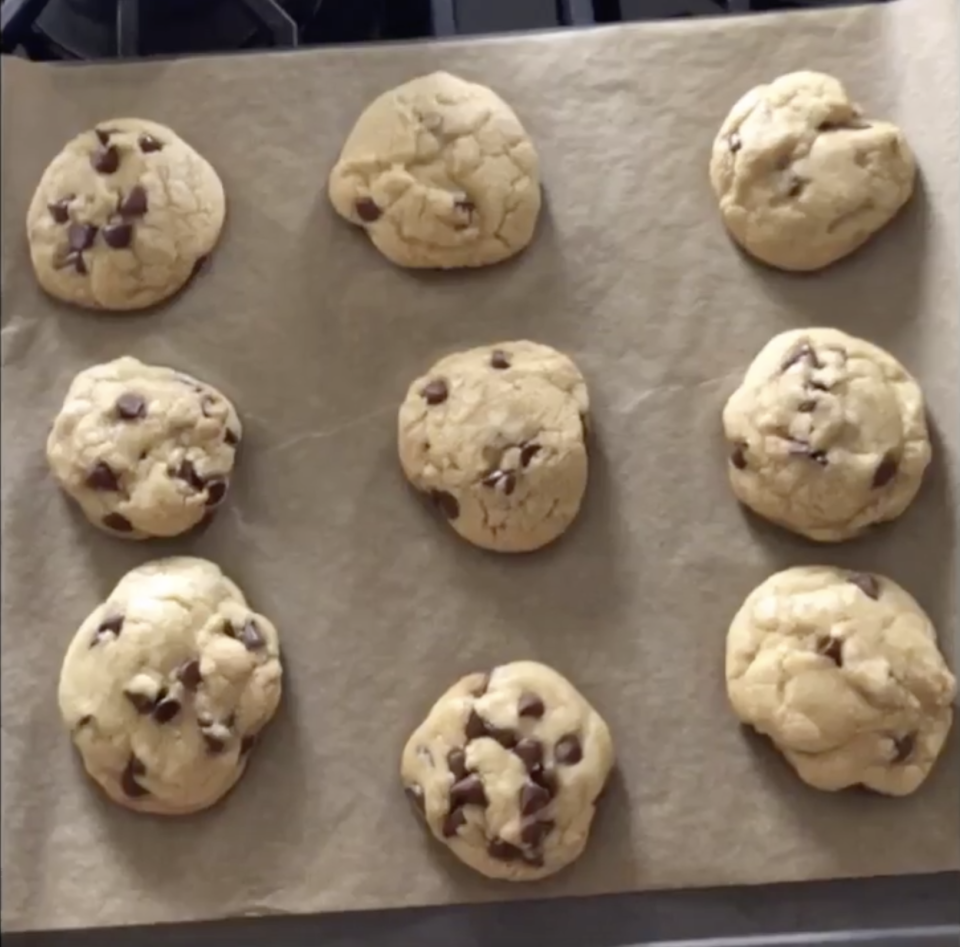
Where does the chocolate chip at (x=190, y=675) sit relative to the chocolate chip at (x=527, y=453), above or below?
below

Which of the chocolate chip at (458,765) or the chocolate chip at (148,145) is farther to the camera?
the chocolate chip at (148,145)

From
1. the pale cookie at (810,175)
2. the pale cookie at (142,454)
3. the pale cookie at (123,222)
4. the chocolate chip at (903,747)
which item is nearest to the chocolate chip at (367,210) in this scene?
the pale cookie at (123,222)

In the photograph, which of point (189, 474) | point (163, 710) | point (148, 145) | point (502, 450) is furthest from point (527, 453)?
point (148, 145)

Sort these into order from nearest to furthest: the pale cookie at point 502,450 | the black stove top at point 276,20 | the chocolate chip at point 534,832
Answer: the chocolate chip at point 534,832
the pale cookie at point 502,450
the black stove top at point 276,20

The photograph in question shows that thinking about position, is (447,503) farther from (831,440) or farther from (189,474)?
(831,440)

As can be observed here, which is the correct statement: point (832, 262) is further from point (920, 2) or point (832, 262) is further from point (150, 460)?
point (150, 460)

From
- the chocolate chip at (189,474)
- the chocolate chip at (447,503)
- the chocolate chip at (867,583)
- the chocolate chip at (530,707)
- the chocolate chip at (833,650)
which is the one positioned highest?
the chocolate chip at (189,474)

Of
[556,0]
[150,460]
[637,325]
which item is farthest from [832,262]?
[150,460]

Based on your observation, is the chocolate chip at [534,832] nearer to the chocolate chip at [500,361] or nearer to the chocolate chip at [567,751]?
the chocolate chip at [567,751]

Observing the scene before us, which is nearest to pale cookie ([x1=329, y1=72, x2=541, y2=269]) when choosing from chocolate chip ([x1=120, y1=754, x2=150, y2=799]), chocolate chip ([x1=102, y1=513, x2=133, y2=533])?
chocolate chip ([x1=102, y1=513, x2=133, y2=533])
